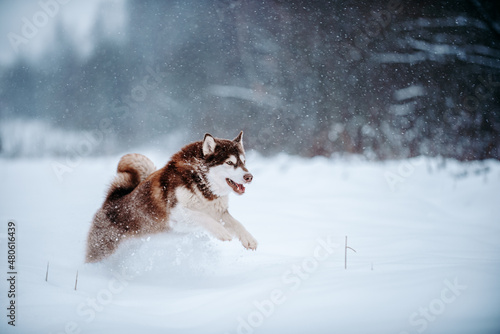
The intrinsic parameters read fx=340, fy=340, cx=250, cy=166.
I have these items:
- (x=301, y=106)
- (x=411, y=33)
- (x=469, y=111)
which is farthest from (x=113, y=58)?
(x=469, y=111)

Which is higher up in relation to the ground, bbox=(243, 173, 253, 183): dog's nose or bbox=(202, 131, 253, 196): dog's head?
bbox=(202, 131, 253, 196): dog's head

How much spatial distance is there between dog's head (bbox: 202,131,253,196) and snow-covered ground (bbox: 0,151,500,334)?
1.10ft

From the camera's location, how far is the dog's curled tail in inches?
76.5

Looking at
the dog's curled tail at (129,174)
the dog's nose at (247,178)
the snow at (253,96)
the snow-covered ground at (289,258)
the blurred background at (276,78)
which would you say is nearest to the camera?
the snow-covered ground at (289,258)

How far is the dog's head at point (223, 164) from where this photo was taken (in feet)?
5.16

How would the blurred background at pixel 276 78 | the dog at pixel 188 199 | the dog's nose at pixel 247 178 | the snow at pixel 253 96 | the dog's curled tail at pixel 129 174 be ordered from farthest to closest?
the snow at pixel 253 96 < the blurred background at pixel 276 78 < the dog's curled tail at pixel 129 174 < the dog at pixel 188 199 < the dog's nose at pixel 247 178

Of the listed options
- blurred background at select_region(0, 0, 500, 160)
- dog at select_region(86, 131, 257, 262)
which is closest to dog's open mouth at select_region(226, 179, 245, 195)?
dog at select_region(86, 131, 257, 262)

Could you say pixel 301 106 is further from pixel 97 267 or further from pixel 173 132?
pixel 97 267

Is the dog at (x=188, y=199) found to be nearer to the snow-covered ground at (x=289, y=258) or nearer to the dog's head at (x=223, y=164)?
the dog's head at (x=223, y=164)

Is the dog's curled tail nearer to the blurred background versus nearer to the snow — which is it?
the blurred background

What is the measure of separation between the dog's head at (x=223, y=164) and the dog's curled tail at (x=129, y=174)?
0.54 metres

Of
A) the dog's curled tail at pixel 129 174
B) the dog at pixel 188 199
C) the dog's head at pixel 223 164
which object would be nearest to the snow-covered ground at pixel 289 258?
the dog at pixel 188 199

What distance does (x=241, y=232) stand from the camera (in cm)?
167

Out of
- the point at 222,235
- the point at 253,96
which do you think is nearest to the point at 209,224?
the point at 222,235
